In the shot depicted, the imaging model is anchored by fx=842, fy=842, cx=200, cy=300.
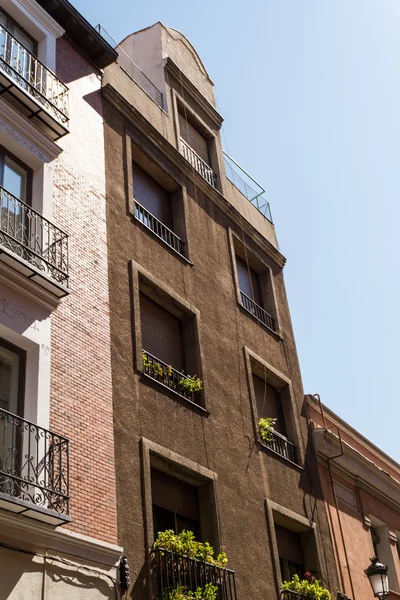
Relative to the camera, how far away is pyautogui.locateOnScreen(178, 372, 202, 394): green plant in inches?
607

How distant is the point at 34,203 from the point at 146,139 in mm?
5183

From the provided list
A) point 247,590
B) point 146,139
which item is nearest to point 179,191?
point 146,139

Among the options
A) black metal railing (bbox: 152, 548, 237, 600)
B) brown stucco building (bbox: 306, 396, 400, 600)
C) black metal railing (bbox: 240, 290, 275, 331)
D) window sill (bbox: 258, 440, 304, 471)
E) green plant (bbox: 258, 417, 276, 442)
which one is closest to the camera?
black metal railing (bbox: 152, 548, 237, 600)

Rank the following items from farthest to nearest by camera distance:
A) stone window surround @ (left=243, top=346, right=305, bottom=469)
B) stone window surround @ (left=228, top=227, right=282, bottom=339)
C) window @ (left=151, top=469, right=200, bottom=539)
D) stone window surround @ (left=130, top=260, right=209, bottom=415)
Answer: stone window surround @ (left=228, top=227, right=282, bottom=339) → stone window surround @ (left=243, top=346, right=305, bottom=469) → stone window surround @ (left=130, top=260, right=209, bottom=415) → window @ (left=151, top=469, right=200, bottom=539)

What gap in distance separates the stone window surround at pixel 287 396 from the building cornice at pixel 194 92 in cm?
679

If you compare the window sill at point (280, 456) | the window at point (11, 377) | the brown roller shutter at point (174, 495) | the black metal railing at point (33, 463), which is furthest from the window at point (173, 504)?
the window at point (11, 377)

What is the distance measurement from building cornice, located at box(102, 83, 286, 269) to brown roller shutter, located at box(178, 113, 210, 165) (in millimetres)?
1475

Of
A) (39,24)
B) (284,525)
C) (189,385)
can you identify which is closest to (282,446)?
(284,525)

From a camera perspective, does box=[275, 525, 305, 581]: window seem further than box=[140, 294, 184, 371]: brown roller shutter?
Yes

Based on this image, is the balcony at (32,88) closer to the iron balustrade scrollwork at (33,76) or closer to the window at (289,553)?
the iron balustrade scrollwork at (33,76)

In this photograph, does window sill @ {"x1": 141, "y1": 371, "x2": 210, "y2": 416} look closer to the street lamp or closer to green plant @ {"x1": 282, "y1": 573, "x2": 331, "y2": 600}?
green plant @ {"x1": 282, "y1": 573, "x2": 331, "y2": 600}

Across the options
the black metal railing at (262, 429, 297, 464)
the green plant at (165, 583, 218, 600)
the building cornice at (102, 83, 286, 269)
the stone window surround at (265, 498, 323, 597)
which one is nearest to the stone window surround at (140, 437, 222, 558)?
the green plant at (165, 583, 218, 600)

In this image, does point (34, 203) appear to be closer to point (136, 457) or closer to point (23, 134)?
point (23, 134)

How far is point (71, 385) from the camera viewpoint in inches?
482
